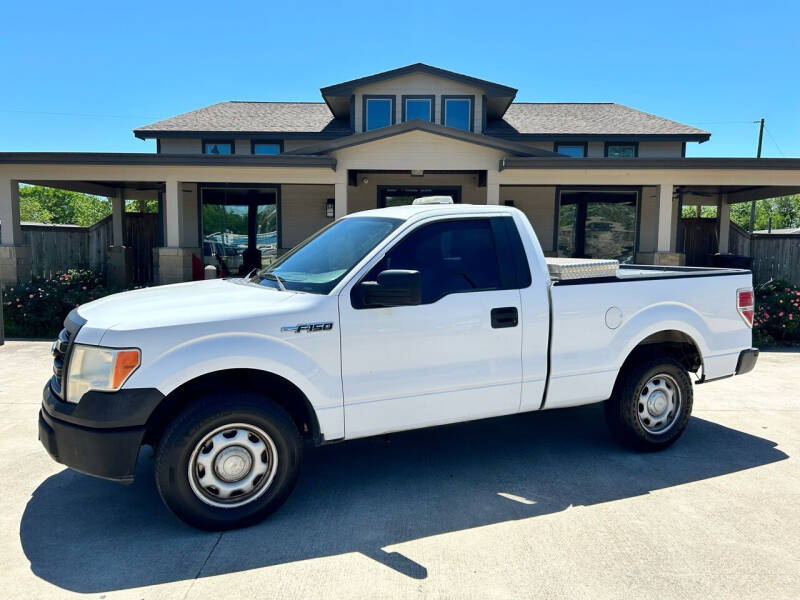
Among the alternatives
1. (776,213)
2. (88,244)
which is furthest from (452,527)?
(776,213)

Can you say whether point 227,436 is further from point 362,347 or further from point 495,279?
point 495,279

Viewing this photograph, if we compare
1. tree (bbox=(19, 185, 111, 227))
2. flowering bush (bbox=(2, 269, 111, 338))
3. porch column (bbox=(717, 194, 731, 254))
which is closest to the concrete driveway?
flowering bush (bbox=(2, 269, 111, 338))

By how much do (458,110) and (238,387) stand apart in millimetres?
15192

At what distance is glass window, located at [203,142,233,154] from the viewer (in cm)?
1806

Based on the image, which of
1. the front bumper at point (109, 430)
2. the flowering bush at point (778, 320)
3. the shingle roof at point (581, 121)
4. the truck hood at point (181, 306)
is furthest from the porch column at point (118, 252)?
the flowering bush at point (778, 320)

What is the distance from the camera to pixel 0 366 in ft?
26.8

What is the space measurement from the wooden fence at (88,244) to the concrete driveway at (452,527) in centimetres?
943

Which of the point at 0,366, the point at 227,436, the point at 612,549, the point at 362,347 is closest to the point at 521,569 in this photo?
the point at 612,549

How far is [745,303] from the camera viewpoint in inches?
213

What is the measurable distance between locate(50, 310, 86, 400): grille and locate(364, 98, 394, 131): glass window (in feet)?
47.9

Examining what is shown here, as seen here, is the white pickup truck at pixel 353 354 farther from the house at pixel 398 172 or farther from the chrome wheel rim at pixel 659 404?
the house at pixel 398 172

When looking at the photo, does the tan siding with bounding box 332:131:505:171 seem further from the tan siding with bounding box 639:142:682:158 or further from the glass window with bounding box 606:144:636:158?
the tan siding with bounding box 639:142:682:158

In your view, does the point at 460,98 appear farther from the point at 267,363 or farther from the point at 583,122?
the point at 267,363

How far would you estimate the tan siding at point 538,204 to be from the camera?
16953mm
